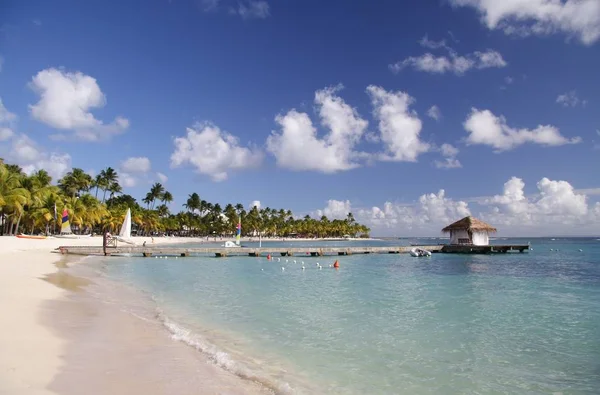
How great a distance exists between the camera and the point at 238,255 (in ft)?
173

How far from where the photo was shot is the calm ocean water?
28.3ft

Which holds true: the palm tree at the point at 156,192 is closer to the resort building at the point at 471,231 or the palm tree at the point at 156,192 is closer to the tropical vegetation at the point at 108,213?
the tropical vegetation at the point at 108,213

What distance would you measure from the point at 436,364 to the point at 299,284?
1606cm

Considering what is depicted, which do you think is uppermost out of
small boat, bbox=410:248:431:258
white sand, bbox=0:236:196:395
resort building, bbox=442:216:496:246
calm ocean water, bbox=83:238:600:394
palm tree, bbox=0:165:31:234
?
palm tree, bbox=0:165:31:234

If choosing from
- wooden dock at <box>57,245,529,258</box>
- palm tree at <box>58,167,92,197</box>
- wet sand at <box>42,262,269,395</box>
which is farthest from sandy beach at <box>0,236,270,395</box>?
palm tree at <box>58,167,92,197</box>

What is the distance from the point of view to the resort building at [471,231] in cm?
5931

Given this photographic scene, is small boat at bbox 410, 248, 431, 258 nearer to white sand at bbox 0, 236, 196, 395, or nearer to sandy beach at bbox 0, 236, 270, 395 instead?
white sand at bbox 0, 236, 196, 395

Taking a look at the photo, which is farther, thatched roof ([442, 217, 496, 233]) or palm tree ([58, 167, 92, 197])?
palm tree ([58, 167, 92, 197])

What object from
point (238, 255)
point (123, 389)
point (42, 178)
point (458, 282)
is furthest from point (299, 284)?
point (42, 178)

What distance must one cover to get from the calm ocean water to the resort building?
37050 millimetres

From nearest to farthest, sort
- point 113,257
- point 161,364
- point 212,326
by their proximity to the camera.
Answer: point 161,364, point 212,326, point 113,257

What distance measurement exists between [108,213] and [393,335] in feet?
250

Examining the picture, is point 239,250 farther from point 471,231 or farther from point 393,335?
point 393,335

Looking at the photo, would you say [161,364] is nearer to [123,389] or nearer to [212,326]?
[123,389]
